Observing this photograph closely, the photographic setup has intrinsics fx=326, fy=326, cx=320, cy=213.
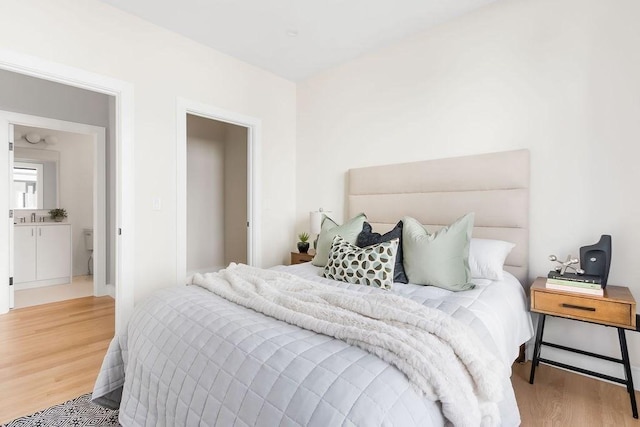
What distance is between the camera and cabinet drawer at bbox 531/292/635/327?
→ 1.73m

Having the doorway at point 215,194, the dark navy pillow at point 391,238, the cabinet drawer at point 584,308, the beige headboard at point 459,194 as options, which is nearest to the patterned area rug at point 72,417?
the dark navy pillow at point 391,238

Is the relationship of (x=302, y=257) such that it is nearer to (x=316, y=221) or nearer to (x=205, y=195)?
(x=316, y=221)

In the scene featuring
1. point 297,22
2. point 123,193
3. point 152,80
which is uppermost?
point 297,22

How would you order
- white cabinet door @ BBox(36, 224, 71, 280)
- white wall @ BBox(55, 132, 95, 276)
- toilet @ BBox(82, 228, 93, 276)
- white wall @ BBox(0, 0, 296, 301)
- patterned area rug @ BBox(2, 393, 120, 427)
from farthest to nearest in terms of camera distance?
toilet @ BBox(82, 228, 93, 276) → white wall @ BBox(55, 132, 95, 276) → white cabinet door @ BBox(36, 224, 71, 280) → white wall @ BBox(0, 0, 296, 301) → patterned area rug @ BBox(2, 393, 120, 427)

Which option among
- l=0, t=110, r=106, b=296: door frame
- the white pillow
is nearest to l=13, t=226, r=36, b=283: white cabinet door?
l=0, t=110, r=106, b=296: door frame

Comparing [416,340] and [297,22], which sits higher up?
[297,22]

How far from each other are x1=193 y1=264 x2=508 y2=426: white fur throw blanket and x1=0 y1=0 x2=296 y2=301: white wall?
1.59 metres

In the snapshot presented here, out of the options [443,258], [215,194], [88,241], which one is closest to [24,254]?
[88,241]

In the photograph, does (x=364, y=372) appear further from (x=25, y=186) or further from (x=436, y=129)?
(x=25, y=186)

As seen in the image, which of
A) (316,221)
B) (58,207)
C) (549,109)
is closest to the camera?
(549,109)

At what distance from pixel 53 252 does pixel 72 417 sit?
3.78 metres

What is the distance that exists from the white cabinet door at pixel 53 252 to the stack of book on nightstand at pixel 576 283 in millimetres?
5757

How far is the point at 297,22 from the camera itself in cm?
272

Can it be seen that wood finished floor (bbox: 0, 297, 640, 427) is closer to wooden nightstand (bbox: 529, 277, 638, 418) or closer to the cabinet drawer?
wooden nightstand (bbox: 529, 277, 638, 418)
